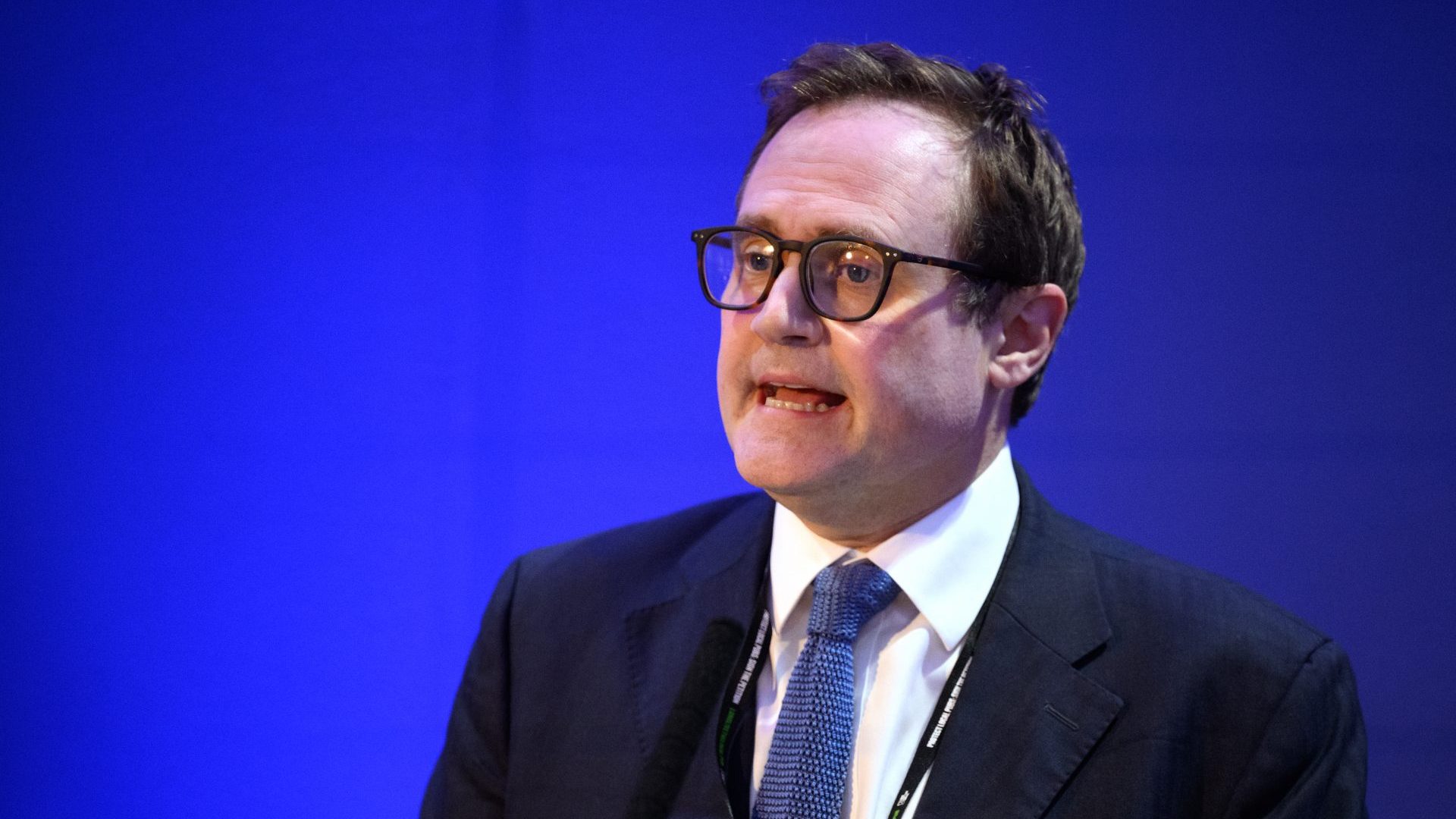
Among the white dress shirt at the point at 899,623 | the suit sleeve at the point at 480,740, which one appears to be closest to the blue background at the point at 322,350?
the suit sleeve at the point at 480,740

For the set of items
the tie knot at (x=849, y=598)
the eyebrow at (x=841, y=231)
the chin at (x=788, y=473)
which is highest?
the eyebrow at (x=841, y=231)

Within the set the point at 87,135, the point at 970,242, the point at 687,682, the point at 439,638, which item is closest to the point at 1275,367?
the point at 970,242

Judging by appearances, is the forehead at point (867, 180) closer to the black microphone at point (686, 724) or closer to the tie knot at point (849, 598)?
the tie knot at point (849, 598)

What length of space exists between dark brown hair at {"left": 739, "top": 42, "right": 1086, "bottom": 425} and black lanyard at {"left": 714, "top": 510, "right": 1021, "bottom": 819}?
0.35 metres

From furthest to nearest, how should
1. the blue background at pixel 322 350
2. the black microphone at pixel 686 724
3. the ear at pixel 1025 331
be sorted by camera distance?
the blue background at pixel 322 350 < the ear at pixel 1025 331 < the black microphone at pixel 686 724

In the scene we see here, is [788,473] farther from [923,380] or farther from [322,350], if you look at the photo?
[322,350]

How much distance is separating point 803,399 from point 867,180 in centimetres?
28

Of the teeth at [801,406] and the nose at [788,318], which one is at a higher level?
the nose at [788,318]

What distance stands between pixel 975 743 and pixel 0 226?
1.93 meters

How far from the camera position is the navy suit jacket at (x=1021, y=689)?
1.49m

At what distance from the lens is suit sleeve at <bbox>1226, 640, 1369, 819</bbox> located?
148 cm

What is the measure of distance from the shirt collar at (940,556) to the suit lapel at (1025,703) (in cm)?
3

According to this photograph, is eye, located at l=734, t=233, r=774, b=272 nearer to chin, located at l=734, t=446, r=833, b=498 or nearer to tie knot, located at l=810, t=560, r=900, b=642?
chin, located at l=734, t=446, r=833, b=498

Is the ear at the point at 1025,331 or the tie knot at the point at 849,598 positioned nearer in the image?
the tie knot at the point at 849,598
